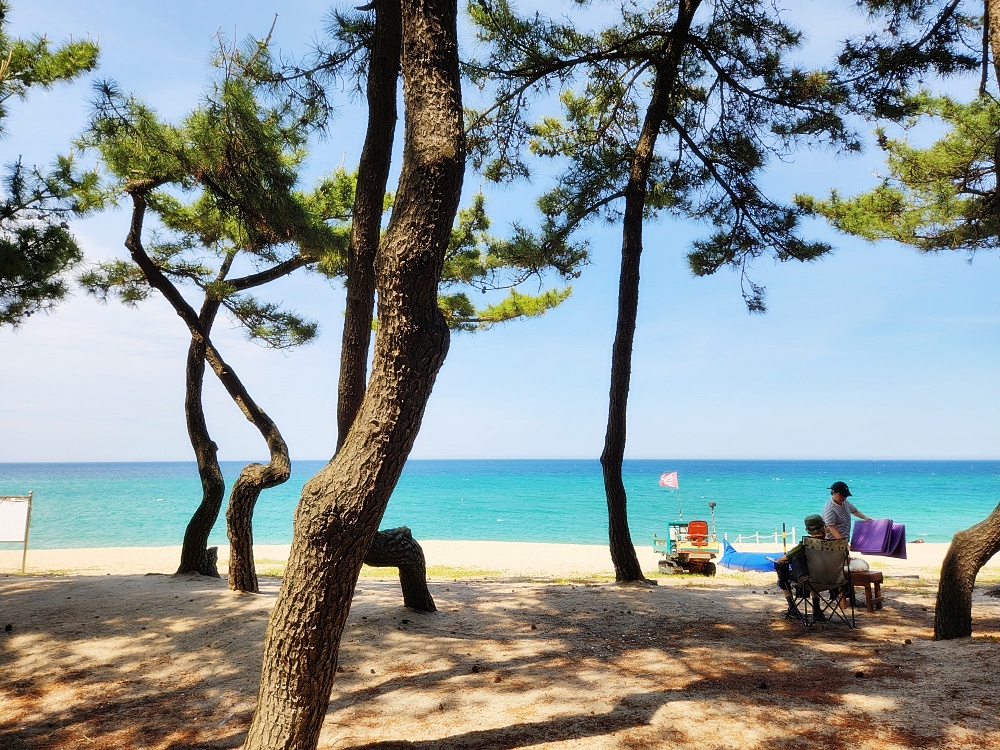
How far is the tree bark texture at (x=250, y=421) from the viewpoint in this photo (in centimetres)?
599

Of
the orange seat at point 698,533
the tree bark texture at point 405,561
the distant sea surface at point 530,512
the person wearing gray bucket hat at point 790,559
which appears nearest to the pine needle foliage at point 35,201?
the tree bark texture at point 405,561

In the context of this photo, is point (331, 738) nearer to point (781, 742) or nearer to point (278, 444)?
point (781, 742)

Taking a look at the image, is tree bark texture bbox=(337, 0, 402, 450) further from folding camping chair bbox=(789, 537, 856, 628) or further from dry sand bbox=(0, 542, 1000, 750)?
folding camping chair bbox=(789, 537, 856, 628)

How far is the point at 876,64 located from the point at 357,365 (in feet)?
18.8

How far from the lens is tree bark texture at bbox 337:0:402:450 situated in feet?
14.5

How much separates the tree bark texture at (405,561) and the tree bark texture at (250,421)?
1.61 m

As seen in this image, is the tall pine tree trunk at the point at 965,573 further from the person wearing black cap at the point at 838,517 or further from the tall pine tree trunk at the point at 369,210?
the tall pine tree trunk at the point at 369,210

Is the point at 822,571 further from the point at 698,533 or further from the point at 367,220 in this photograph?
the point at 698,533

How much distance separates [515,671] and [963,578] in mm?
3110

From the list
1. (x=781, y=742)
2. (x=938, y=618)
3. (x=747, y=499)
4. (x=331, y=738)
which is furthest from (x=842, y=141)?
(x=747, y=499)

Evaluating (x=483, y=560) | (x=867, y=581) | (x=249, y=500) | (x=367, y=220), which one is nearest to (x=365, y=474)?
(x=367, y=220)

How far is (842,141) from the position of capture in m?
6.95

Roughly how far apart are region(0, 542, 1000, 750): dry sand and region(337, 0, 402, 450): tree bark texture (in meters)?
1.68

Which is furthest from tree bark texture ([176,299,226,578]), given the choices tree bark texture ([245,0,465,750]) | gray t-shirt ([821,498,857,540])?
gray t-shirt ([821,498,857,540])
